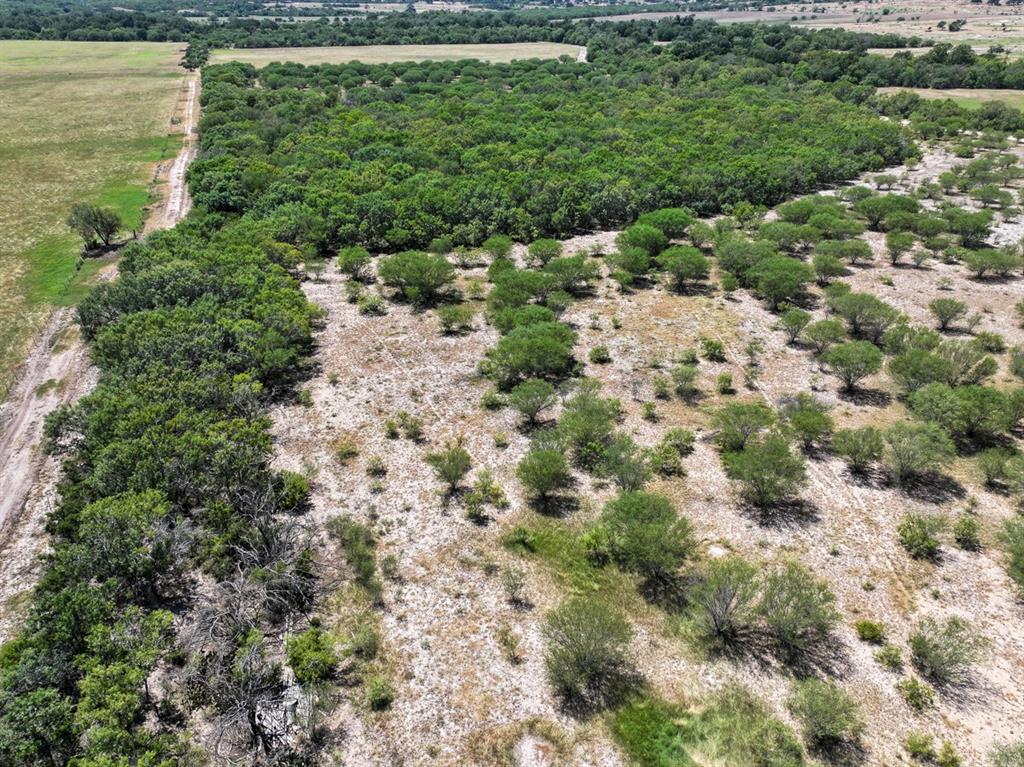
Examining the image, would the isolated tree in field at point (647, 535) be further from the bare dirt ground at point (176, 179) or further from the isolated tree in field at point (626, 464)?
the bare dirt ground at point (176, 179)

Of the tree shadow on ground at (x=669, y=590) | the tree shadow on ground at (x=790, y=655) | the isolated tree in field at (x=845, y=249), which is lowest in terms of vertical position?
the tree shadow on ground at (x=669, y=590)

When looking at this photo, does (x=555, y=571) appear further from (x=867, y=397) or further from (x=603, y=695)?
(x=867, y=397)

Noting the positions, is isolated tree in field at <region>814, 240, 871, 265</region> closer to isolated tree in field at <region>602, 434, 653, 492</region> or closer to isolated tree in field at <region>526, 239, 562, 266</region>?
isolated tree in field at <region>526, 239, 562, 266</region>

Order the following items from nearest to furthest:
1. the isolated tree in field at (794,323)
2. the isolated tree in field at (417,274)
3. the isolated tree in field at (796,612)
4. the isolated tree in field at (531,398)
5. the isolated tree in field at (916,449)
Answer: the isolated tree in field at (796,612), the isolated tree in field at (916,449), the isolated tree in field at (531,398), the isolated tree in field at (794,323), the isolated tree in field at (417,274)

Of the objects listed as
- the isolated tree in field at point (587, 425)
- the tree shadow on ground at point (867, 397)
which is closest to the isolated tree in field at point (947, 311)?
the tree shadow on ground at point (867, 397)

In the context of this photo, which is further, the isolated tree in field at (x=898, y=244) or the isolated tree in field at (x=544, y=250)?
the isolated tree in field at (x=898, y=244)

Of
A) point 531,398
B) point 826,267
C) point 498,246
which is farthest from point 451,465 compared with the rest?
point 826,267

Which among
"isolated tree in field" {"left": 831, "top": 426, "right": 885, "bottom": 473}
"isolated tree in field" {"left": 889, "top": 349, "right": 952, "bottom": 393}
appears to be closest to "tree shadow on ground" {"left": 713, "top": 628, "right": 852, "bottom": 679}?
"isolated tree in field" {"left": 831, "top": 426, "right": 885, "bottom": 473}
